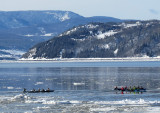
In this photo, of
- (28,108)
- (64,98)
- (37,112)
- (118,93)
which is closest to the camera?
(37,112)

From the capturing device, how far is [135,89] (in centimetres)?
7875

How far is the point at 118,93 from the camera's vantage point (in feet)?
246

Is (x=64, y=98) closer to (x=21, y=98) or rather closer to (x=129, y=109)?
(x=21, y=98)

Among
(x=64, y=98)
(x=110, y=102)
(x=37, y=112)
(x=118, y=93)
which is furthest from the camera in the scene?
(x=118, y=93)

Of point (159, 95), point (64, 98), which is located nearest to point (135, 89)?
point (159, 95)

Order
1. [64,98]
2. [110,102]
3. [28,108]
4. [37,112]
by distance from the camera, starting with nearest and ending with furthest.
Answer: [37,112] < [28,108] < [110,102] < [64,98]

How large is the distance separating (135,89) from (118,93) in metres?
4.93

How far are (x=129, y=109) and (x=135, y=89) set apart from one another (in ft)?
80.2

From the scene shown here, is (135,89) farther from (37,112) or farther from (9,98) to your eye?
(37,112)

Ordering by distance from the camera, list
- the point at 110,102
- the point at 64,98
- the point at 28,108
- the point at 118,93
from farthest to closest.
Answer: the point at 118,93, the point at 64,98, the point at 110,102, the point at 28,108

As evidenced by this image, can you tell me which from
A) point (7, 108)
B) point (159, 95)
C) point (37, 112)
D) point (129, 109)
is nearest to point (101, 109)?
point (129, 109)

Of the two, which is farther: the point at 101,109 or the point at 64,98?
the point at 64,98

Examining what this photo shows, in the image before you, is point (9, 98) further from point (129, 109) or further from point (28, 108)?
point (129, 109)

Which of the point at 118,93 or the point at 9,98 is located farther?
the point at 118,93
